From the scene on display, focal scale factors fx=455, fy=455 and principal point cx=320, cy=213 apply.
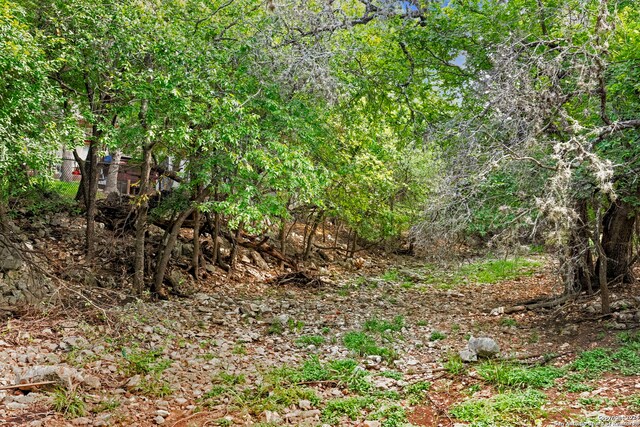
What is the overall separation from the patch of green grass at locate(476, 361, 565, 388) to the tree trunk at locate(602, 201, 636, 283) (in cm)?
366

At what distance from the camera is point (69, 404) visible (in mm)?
4559

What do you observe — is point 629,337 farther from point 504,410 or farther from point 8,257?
point 8,257

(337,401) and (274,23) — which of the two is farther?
(274,23)

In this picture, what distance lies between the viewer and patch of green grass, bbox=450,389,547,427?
4.09 metres

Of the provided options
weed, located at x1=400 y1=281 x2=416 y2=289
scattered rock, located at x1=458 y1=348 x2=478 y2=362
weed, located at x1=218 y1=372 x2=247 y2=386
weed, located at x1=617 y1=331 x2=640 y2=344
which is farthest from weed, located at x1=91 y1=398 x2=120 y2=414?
weed, located at x1=400 y1=281 x2=416 y2=289

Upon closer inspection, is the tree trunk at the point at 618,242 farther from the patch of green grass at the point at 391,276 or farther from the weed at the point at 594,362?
the patch of green grass at the point at 391,276

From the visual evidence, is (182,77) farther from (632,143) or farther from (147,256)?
(632,143)

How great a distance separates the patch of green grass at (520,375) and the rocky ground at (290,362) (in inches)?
1.4

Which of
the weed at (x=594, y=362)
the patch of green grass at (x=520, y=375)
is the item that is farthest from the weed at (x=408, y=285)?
the patch of green grass at (x=520, y=375)

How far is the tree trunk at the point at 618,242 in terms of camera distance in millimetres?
7855

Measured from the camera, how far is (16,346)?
5.70 meters

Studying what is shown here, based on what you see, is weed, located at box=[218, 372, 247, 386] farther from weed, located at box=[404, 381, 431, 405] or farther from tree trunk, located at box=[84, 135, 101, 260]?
tree trunk, located at box=[84, 135, 101, 260]

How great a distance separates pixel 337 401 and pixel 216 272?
6.52 metres

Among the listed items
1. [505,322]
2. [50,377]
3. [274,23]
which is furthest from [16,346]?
[505,322]
